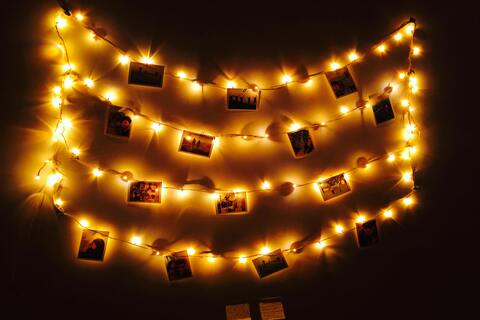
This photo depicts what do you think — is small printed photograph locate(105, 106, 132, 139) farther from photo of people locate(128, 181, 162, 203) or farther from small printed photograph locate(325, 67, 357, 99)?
small printed photograph locate(325, 67, 357, 99)

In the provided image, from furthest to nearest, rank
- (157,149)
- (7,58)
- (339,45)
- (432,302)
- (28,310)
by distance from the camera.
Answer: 1. (339,45)
2. (432,302)
3. (157,149)
4. (7,58)
5. (28,310)

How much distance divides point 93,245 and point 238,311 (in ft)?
2.12

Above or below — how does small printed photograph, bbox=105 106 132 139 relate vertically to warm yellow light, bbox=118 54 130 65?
below

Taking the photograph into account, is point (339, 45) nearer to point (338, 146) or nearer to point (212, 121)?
point (338, 146)

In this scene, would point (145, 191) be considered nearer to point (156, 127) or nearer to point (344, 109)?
point (156, 127)

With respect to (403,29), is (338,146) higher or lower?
lower

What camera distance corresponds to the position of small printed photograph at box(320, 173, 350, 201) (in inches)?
63.8

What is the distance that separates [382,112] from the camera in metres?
1.73

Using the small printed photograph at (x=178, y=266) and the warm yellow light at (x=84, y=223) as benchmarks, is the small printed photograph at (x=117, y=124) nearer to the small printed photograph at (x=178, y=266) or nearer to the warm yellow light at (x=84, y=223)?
the warm yellow light at (x=84, y=223)

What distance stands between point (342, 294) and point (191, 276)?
69 cm

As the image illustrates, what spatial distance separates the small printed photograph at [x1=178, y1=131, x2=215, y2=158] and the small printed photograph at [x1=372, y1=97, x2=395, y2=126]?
0.83 meters

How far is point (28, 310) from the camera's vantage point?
4.19ft

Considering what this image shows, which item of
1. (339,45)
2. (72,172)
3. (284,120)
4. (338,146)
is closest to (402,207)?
(338,146)

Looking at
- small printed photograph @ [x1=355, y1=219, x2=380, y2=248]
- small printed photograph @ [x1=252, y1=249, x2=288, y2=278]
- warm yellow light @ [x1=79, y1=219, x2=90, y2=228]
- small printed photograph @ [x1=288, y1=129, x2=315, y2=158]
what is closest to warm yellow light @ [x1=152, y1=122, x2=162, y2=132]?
warm yellow light @ [x1=79, y1=219, x2=90, y2=228]
